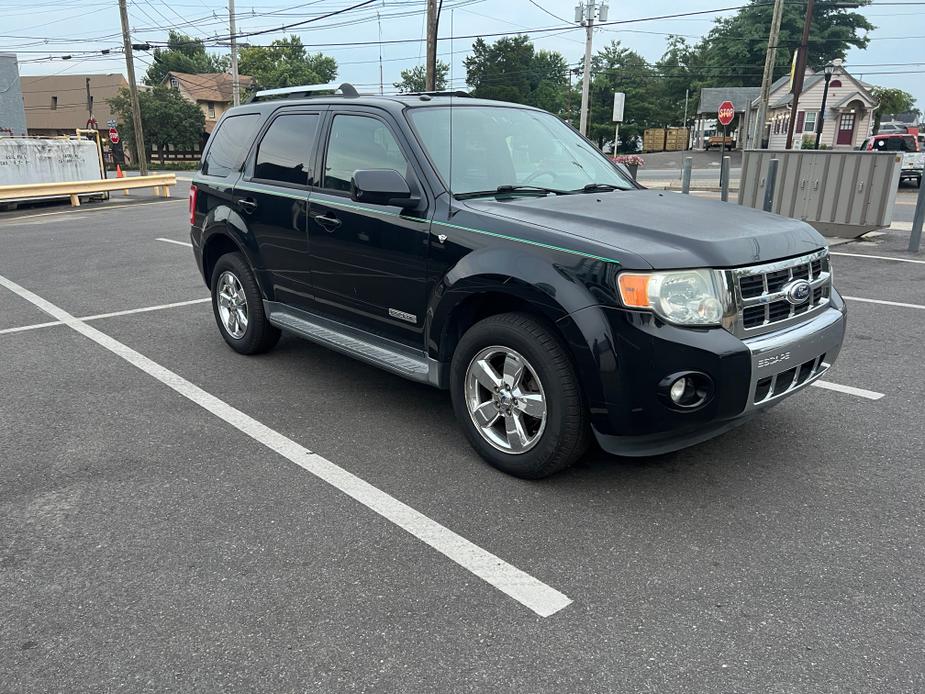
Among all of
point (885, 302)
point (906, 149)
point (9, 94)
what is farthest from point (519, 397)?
point (9, 94)

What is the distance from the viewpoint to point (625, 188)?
473 cm

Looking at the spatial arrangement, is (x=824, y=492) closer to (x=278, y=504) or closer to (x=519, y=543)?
(x=519, y=543)

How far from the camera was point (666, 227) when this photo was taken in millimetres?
3570

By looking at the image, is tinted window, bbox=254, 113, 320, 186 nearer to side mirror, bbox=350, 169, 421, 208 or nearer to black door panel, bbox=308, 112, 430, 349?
black door panel, bbox=308, 112, 430, 349

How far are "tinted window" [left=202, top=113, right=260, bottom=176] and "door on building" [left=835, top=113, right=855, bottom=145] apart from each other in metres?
62.1

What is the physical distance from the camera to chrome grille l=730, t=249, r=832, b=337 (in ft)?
11.1

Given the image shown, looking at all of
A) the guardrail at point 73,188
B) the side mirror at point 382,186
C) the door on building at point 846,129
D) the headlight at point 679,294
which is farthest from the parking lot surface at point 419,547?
the door on building at point 846,129

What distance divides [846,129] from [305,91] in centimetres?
6330

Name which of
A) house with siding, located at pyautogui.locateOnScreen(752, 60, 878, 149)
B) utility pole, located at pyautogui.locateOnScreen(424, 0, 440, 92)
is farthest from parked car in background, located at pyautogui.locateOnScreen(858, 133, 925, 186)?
house with siding, located at pyautogui.locateOnScreen(752, 60, 878, 149)

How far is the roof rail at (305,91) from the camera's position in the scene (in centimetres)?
504

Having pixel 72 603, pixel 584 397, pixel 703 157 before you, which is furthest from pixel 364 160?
pixel 703 157

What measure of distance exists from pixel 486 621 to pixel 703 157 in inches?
2262

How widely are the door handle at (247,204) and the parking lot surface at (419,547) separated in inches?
47.4

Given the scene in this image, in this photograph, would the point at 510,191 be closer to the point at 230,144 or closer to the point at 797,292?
the point at 797,292
